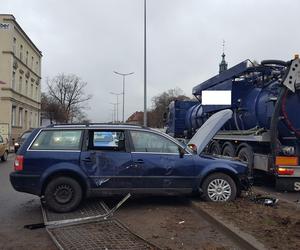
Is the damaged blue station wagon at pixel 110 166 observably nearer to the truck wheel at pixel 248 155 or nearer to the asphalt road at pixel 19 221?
the asphalt road at pixel 19 221

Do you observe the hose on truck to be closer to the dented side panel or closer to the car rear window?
the dented side panel

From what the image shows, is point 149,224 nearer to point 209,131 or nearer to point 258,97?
point 209,131

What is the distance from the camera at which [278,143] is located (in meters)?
12.0

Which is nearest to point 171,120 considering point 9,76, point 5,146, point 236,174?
point 5,146

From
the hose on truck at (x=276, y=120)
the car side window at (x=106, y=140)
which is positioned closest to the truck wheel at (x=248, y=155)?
the hose on truck at (x=276, y=120)

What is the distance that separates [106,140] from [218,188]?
2.41m

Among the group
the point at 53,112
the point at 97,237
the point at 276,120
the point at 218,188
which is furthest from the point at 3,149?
the point at 53,112

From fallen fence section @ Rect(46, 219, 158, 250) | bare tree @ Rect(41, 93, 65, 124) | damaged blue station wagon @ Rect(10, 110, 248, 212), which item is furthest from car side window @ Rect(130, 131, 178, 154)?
bare tree @ Rect(41, 93, 65, 124)

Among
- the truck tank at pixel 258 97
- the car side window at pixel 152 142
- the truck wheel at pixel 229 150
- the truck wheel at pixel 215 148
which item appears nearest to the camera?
the car side window at pixel 152 142

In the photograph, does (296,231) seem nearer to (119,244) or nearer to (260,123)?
(119,244)

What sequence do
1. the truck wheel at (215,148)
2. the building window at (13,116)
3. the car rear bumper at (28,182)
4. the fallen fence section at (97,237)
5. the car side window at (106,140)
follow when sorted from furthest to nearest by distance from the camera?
Answer: the building window at (13,116) → the truck wheel at (215,148) → the car side window at (106,140) → the car rear bumper at (28,182) → the fallen fence section at (97,237)

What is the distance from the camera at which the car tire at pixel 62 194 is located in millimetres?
8797

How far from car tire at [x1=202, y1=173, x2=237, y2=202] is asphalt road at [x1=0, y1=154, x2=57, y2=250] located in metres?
3.23

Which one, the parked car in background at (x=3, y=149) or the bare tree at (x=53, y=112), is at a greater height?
the bare tree at (x=53, y=112)
